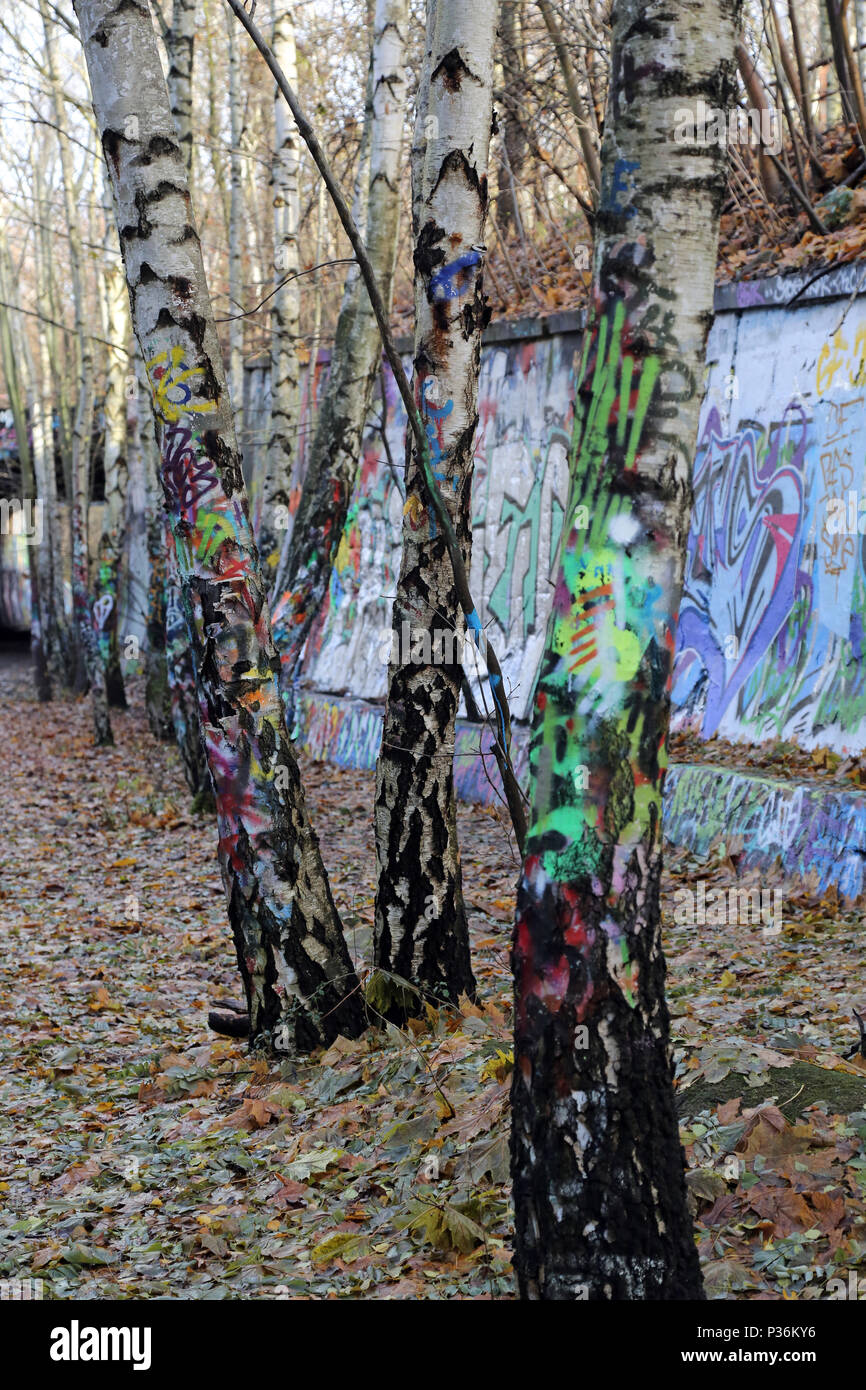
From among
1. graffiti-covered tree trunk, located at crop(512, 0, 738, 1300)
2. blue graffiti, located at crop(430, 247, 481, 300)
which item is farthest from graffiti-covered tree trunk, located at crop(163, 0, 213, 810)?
graffiti-covered tree trunk, located at crop(512, 0, 738, 1300)

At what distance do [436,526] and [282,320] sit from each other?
721cm

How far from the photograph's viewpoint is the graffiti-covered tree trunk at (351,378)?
9211 millimetres

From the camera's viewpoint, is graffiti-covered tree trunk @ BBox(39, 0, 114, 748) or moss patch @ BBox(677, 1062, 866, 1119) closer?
moss patch @ BBox(677, 1062, 866, 1119)

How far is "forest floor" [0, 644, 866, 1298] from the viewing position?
358 cm

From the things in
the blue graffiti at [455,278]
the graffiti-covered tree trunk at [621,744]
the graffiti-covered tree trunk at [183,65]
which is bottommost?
the graffiti-covered tree trunk at [621,744]

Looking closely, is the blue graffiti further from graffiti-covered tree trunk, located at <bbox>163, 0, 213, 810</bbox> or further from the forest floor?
graffiti-covered tree trunk, located at <bbox>163, 0, 213, 810</bbox>

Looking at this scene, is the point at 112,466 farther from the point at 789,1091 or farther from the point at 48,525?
the point at 789,1091

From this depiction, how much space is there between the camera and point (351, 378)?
10.5 metres

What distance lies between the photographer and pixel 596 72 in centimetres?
1373

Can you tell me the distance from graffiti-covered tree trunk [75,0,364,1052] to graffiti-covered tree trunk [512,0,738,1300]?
2.47 m

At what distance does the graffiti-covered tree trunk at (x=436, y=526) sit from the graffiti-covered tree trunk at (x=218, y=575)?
1.22 ft

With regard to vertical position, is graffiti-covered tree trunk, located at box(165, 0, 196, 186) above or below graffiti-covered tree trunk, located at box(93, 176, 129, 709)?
above

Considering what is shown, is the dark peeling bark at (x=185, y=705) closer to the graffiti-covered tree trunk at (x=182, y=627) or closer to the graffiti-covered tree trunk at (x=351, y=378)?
the graffiti-covered tree trunk at (x=182, y=627)

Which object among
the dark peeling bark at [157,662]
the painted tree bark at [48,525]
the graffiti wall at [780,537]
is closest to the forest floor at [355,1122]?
the graffiti wall at [780,537]
